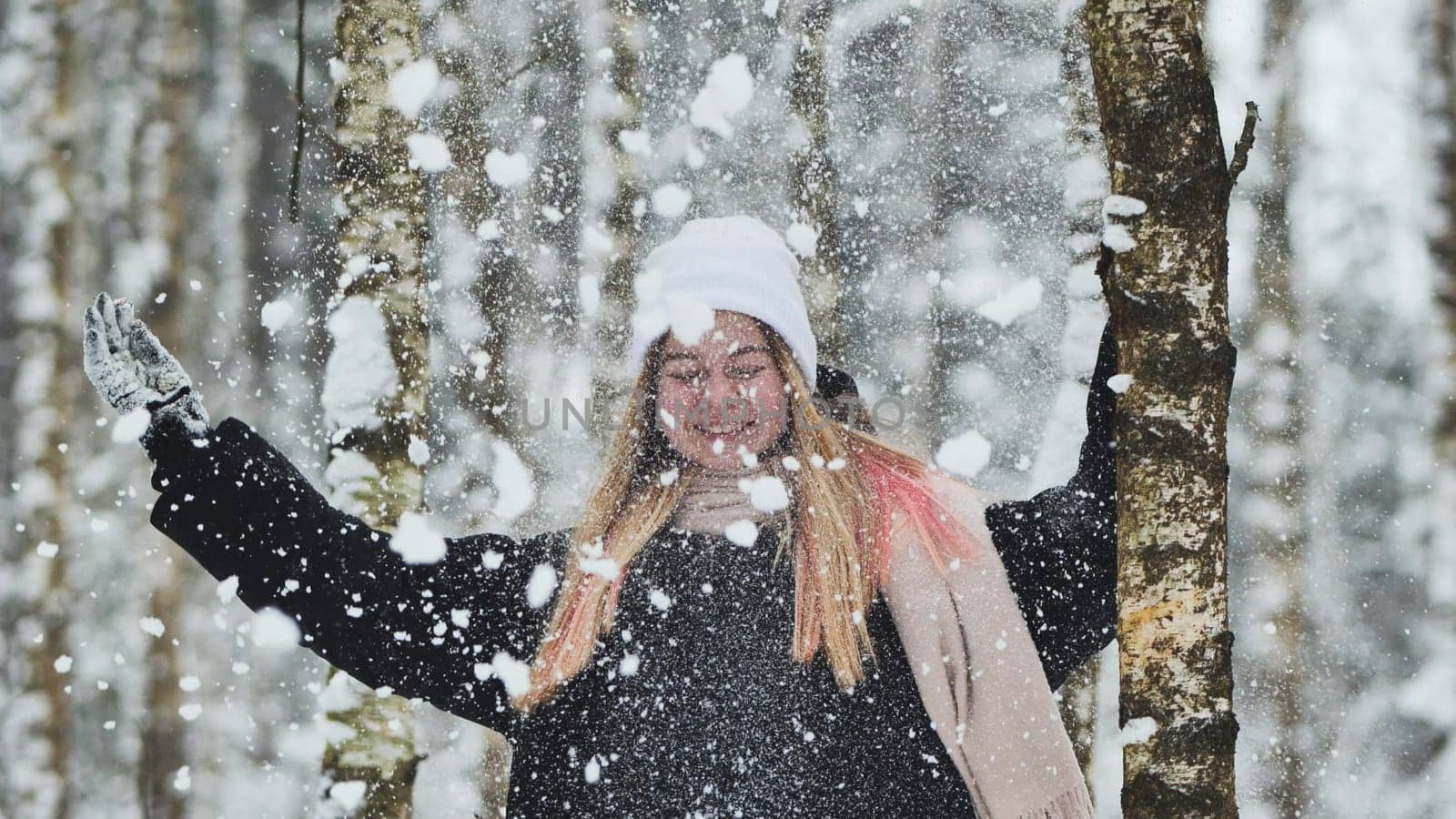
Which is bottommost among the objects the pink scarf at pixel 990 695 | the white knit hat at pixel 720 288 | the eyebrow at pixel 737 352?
the pink scarf at pixel 990 695

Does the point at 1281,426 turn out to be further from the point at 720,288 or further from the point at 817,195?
the point at 720,288

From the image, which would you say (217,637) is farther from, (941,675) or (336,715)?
(941,675)

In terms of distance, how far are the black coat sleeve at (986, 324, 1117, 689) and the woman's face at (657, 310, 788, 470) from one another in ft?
1.66

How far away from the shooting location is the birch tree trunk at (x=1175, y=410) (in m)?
1.77

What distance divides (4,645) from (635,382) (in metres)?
4.17

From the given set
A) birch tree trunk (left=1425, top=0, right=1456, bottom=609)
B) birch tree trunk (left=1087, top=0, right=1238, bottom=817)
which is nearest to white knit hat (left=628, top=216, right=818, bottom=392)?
birch tree trunk (left=1087, top=0, right=1238, bottom=817)

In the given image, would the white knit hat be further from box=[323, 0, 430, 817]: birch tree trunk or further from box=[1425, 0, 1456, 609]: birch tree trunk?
box=[1425, 0, 1456, 609]: birch tree trunk

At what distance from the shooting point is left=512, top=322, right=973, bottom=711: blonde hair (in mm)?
2068

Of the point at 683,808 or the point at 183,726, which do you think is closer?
the point at 683,808

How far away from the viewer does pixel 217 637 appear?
515cm

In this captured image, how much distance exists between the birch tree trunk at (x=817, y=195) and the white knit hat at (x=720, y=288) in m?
0.87

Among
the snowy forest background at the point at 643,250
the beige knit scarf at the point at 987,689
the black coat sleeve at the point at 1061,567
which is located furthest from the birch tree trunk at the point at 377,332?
the black coat sleeve at the point at 1061,567

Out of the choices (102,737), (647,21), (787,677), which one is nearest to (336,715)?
(787,677)

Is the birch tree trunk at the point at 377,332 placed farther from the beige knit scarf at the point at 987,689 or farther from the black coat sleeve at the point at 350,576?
the beige knit scarf at the point at 987,689
